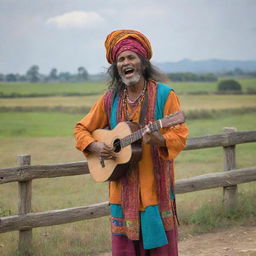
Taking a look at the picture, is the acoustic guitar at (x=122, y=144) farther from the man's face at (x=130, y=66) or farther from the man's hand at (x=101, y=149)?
the man's face at (x=130, y=66)

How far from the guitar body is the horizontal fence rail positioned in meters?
1.40

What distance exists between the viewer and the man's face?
3080mm

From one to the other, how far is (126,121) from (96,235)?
2560mm

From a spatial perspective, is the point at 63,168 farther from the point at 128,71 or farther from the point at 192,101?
the point at 192,101

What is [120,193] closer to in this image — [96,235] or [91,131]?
[91,131]

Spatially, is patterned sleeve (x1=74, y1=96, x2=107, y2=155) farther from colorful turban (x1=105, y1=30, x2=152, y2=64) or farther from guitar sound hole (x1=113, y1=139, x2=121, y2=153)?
colorful turban (x1=105, y1=30, x2=152, y2=64)

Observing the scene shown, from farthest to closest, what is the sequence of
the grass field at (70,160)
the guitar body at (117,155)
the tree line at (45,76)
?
the tree line at (45,76), the grass field at (70,160), the guitar body at (117,155)

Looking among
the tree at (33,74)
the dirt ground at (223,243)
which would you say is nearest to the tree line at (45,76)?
the tree at (33,74)

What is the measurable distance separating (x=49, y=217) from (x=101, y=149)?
72.0 inches

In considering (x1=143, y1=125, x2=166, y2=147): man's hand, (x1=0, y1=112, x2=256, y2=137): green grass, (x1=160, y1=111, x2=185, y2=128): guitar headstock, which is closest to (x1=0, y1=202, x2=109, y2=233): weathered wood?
(x1=143, y1=125, x2=166, y2=147): man's hand

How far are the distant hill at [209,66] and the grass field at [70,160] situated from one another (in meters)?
0.70

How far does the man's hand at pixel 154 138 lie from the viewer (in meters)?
2.76

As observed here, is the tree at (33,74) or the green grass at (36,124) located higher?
the tree at (33,74)

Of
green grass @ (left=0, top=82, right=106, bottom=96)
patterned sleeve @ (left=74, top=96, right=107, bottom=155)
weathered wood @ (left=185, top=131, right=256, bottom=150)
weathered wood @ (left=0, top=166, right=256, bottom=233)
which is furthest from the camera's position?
green grass @ (left=0, top=82, right=106, bottom=96)
